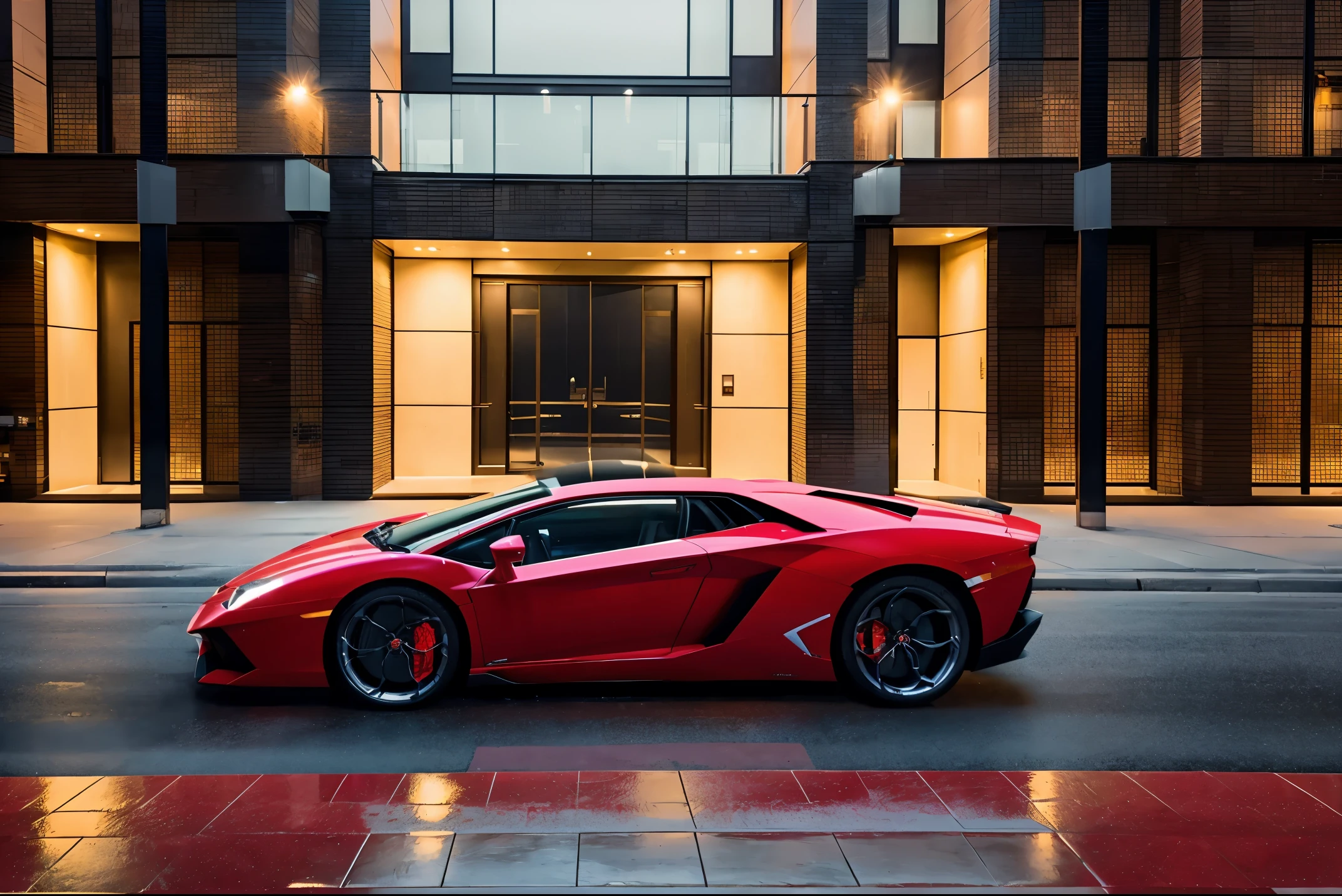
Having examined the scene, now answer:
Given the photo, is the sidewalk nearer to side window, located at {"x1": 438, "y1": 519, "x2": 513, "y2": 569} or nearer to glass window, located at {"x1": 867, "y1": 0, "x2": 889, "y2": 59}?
side window, located at {"x1": 438, "y1": 519, "x2": 513, "y2": 569}

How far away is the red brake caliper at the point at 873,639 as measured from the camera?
5.32 metres

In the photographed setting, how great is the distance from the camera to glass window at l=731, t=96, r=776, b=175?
1527cm

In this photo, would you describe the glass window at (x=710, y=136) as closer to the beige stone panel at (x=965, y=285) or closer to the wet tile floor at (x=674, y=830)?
the beige stone panel at (x=965, y=285)

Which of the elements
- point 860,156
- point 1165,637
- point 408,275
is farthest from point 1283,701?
point 408,275

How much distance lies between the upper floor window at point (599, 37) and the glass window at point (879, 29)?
175 cm

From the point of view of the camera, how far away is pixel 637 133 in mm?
15156

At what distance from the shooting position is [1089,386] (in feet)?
40.3

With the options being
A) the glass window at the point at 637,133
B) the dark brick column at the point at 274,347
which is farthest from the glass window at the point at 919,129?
the dark brick column at the point at 274,347

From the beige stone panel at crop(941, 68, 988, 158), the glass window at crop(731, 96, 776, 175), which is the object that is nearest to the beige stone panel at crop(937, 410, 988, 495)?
the beige stone panel at crop(941, 68, 988, 158)

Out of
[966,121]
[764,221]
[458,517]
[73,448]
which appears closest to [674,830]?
[458,517]

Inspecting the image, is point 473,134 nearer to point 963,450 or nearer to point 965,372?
point 965,372

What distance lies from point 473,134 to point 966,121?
803cm

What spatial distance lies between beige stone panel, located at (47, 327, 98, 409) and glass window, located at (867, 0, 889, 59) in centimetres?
1387

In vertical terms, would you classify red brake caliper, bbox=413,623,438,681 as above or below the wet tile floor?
above
